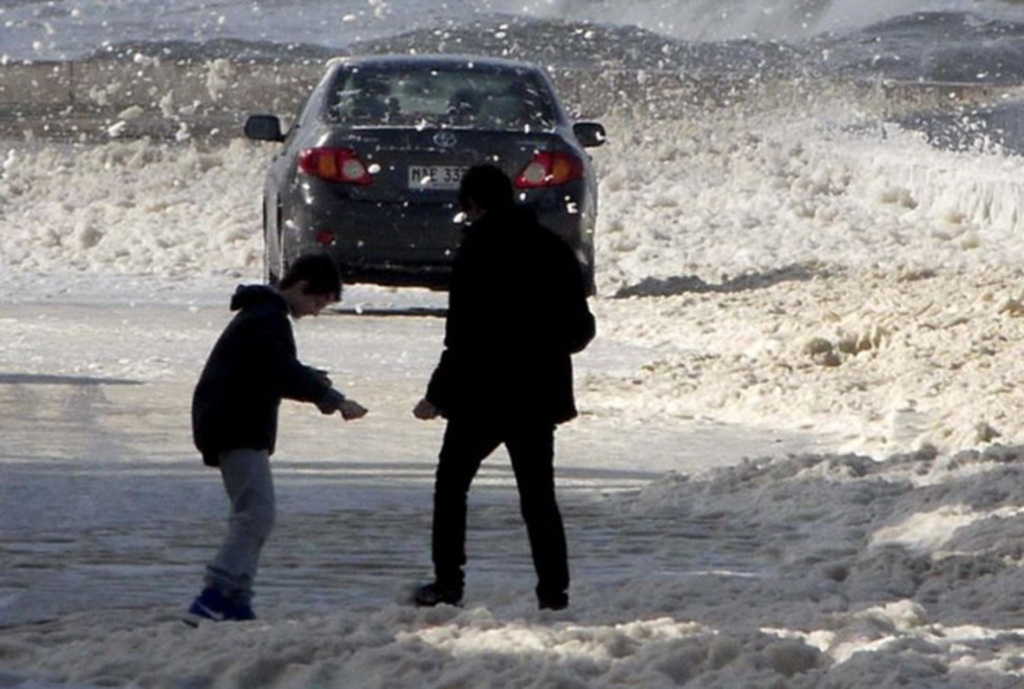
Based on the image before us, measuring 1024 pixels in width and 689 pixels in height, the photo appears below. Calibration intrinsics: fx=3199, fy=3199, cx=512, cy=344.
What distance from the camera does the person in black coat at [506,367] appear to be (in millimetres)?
8750

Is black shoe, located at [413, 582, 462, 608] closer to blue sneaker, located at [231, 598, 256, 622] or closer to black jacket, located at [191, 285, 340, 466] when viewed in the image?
blue sneaker, located at [231, 598, 256, 622]

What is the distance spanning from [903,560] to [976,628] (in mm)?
1177

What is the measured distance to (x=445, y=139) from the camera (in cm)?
1773

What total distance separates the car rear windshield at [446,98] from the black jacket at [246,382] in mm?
9457

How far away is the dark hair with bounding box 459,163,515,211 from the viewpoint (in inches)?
346

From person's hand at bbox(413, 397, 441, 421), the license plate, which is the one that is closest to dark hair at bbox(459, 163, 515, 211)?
person's hand at bbox(413, 397, 441, 421)

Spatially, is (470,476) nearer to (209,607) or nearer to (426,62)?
(209,607)

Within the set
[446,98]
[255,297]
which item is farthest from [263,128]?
[255,297]

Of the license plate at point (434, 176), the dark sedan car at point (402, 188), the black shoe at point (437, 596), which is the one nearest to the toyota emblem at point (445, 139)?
the dark sedan car at point (402, 188)

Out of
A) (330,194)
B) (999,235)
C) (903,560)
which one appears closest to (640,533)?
(903,560)

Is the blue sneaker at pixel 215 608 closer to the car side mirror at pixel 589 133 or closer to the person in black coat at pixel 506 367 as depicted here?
the person in black coat at pixel 506 367

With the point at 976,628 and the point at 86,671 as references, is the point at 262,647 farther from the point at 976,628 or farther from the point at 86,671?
the point at 976,628

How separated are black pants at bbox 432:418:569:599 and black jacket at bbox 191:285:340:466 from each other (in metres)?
0.45

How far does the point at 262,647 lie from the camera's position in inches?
316
